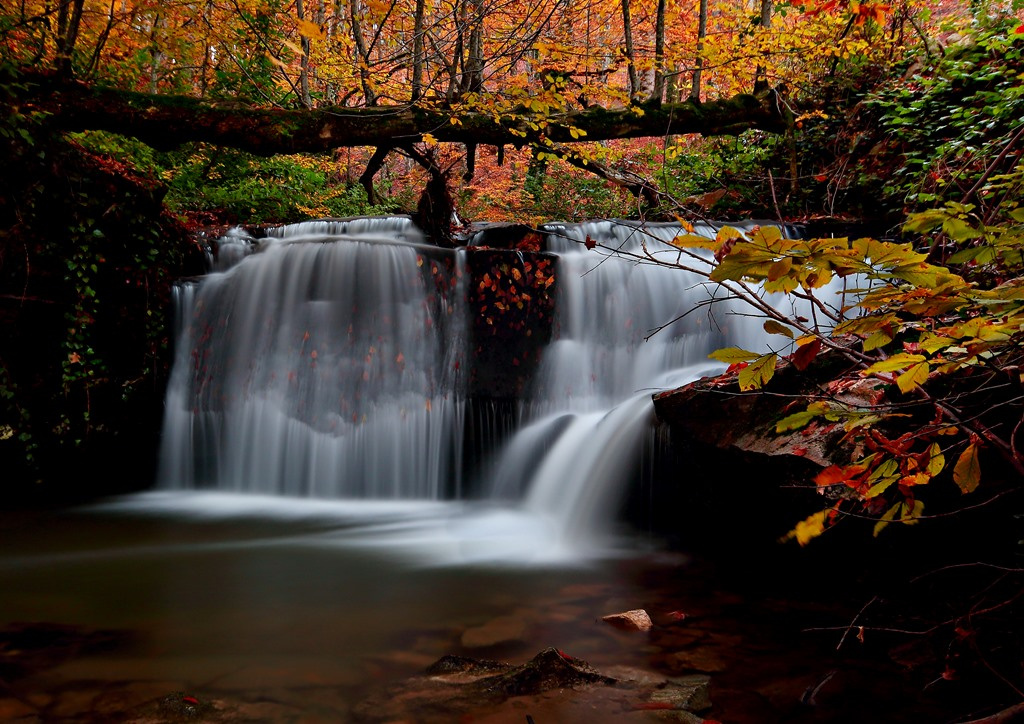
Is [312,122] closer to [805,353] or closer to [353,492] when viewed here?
[353,492]

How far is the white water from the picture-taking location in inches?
254

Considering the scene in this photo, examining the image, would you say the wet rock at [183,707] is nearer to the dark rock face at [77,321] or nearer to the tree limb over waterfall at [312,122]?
the dark rock face at [77,321]

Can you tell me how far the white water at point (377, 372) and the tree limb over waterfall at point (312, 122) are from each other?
1461 mm

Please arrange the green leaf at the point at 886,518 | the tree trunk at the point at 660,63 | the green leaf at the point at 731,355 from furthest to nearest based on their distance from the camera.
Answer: the tree trunk at the point at 660,63 < the green leaf at the point at 886,518 < the green leaf at the point at 731,355

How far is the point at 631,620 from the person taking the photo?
3.30m

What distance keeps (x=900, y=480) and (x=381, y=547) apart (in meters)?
3.83

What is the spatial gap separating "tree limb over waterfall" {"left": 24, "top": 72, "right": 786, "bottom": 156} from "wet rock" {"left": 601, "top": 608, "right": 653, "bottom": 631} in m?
4.71

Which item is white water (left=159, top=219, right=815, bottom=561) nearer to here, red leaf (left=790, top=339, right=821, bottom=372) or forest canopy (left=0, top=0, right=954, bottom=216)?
forest canopy (left=0, top=0, right=954, bottom=216)

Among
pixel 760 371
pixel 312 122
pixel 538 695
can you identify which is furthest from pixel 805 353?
pixel 312 122

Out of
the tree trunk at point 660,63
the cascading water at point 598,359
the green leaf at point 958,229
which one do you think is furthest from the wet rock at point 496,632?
the tree trunk at point 660,63

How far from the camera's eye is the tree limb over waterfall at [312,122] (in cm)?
709

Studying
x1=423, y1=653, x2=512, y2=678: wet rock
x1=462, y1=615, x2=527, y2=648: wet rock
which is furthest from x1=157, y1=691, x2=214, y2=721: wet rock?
x1=462, y1=615, x2=527, y2=648: wet rock

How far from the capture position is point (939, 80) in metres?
7.74

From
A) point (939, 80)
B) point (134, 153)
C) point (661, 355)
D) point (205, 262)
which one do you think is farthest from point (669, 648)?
point (134, 153)
